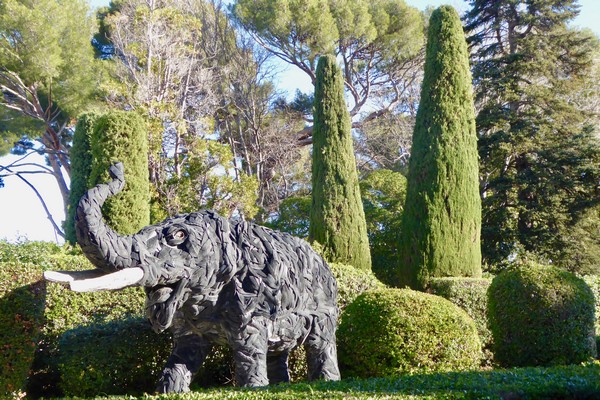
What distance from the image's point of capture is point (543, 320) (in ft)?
24.6

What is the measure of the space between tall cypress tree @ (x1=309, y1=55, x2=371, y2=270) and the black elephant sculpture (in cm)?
751

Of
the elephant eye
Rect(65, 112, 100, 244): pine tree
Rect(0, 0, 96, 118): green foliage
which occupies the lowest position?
the elephant eye

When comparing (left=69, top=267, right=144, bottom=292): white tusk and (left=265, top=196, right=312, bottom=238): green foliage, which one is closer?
(left=69, top=267, right=144, bottom=292): white tusk

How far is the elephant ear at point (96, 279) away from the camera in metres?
3.61

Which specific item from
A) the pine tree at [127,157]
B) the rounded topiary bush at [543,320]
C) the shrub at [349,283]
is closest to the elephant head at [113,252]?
the shrub at [349,283]

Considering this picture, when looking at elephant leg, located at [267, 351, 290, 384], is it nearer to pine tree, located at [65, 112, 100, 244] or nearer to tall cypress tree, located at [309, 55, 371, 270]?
tall cypress tree, located at [309, 55, 371, 270]

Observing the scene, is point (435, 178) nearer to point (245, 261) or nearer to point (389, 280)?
point (389, 280)

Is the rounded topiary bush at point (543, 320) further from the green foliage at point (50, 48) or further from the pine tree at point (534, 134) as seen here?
the green foliage at point (50, 48)

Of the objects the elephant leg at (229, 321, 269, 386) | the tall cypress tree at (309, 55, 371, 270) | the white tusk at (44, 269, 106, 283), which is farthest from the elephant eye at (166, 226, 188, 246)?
the tall cypress tree at (309, 55, 371, 270)

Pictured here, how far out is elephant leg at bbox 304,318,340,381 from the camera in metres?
5.58

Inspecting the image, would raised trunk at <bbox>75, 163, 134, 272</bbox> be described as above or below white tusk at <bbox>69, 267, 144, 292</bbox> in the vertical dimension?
above

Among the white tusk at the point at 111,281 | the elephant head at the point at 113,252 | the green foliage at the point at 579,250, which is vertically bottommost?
the white tusk at the point at 111,281

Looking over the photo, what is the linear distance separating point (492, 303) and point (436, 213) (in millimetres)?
4592

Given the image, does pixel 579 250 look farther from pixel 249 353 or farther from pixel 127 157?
pixel 249 353
